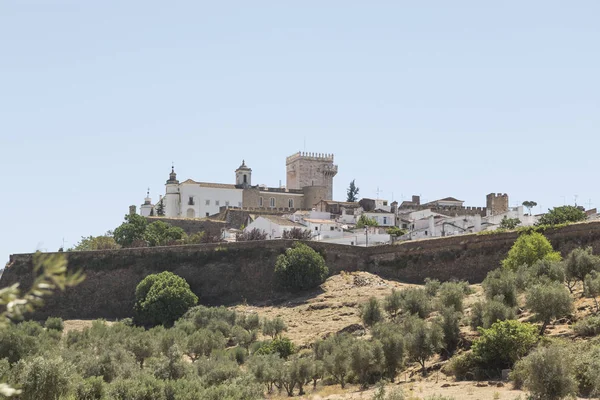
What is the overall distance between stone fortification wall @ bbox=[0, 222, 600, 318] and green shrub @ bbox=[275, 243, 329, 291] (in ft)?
4.70

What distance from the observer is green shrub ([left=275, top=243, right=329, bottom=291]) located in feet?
193

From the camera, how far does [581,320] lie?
115 ft

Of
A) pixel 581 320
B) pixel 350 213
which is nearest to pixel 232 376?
pixel 581 320

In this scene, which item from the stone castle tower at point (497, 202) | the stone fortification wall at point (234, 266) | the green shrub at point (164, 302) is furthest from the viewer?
the stone castle tower at point (497, 202)

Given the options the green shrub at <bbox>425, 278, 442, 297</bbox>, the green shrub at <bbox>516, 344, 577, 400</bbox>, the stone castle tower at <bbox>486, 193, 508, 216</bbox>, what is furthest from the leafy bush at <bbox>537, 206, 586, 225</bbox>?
the green shrub at <bbox>516, 344, 577, 400</bbox>

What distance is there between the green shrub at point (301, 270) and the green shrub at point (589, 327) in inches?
1056

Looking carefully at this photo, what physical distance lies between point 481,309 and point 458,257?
21.0 m

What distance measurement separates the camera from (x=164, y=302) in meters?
57.7

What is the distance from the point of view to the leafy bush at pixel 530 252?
166 ft

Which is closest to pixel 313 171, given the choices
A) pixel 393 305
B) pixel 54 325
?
pixel 54 325

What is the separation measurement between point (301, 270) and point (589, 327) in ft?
91.4

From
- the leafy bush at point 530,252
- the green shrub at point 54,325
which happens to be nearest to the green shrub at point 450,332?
the leafy bush at point 530,252

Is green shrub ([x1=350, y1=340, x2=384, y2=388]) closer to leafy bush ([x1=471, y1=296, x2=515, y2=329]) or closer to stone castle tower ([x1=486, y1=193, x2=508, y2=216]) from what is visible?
leafy bush ([x1=471, y1=296, x2=515, y2=329])

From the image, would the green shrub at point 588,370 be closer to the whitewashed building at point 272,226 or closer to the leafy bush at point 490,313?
the leafy bush at point 490,313
